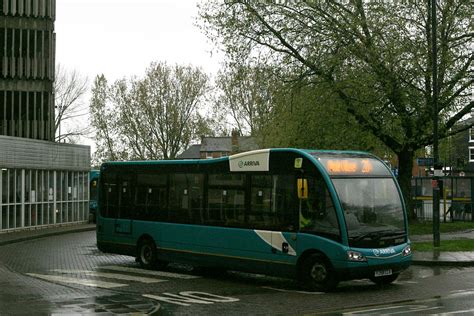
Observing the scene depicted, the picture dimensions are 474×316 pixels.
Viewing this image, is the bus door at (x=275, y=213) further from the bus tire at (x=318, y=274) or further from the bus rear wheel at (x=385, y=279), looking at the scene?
the bus rear wheel at (x=385, y=279)

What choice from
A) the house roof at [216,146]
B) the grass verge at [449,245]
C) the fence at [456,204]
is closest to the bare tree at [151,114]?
the house roof at [216,146]

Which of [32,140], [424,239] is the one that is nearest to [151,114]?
[32,140]

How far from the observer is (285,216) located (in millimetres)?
14820

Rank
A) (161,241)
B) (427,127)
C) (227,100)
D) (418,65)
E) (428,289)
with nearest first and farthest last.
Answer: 1. (428,289)
2. (161,241)
3. (418,65)
4. (427,127)
5. (227,100)

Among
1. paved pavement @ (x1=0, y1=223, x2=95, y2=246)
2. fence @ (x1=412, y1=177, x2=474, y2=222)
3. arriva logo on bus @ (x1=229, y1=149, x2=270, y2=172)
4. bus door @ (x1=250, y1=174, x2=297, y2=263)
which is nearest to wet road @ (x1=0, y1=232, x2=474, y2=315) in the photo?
bus door @ (x1=250, y1=174, x2=297, y2=263)

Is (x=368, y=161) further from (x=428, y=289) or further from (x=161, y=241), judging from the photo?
(x=161, y=241)

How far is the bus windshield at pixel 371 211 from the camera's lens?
13953 mm

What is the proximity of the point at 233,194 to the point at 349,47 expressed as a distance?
13586 mm

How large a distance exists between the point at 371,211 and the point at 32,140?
24.4 metres

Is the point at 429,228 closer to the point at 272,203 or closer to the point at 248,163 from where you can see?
the point at 248,163

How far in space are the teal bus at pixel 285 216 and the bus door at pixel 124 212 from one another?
0.77m

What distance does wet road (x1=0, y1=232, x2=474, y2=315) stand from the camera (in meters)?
11.8

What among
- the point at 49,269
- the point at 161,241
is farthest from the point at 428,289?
the point at 49,269

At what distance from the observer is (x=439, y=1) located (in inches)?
1170
